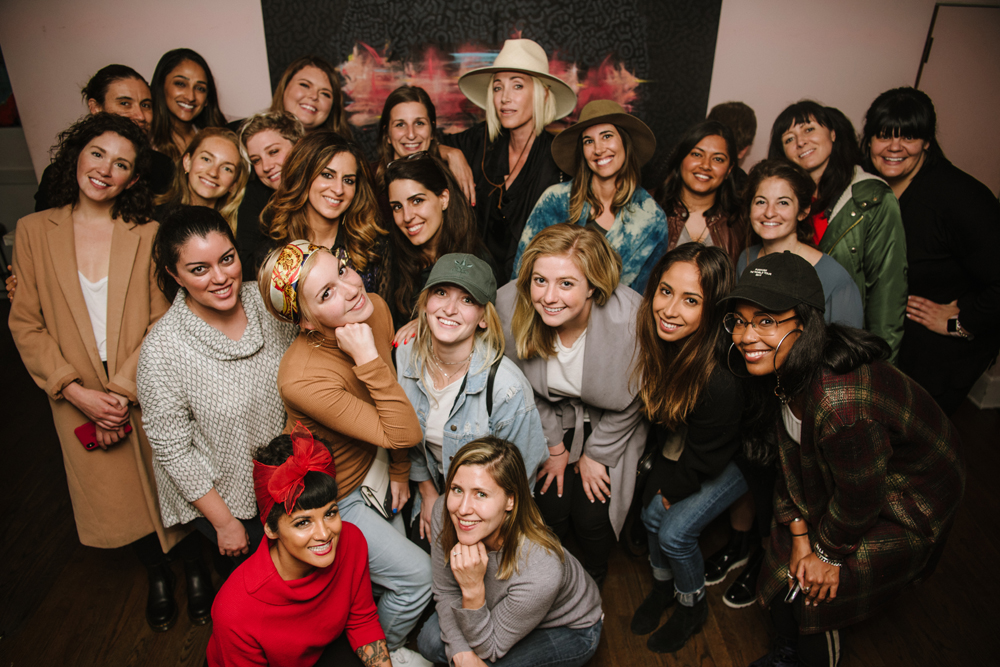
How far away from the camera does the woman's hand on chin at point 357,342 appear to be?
5.96 feet

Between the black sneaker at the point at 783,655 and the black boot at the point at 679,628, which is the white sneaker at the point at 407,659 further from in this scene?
the black sneaker at the point at 783,655

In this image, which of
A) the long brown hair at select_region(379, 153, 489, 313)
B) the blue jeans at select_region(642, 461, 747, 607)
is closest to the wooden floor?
the blue jeans at select_region(642, 461, 747, 607)

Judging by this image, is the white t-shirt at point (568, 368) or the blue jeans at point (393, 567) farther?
the white t-shirt at point (568, 368)

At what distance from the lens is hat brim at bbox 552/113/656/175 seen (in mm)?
2611

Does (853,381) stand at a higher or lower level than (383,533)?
higher

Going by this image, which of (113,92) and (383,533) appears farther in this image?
(113,92)

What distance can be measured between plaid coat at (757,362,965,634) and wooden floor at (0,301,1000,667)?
1.52 ft

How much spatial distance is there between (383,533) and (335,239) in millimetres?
1265

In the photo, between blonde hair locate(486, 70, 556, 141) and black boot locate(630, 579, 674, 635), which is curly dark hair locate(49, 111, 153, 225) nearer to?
blonde hair locate(486, 70, 556, 141)

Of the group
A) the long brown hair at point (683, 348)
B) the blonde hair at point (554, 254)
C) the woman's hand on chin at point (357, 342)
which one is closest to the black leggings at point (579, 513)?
the long brown hair at point (683, 348)

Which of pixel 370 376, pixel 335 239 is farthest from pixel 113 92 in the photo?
pixel 370 376

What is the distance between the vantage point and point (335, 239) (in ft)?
8.09

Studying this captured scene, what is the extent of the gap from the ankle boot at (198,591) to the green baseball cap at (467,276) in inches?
63.9

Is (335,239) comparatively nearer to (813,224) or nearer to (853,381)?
(853,381)
